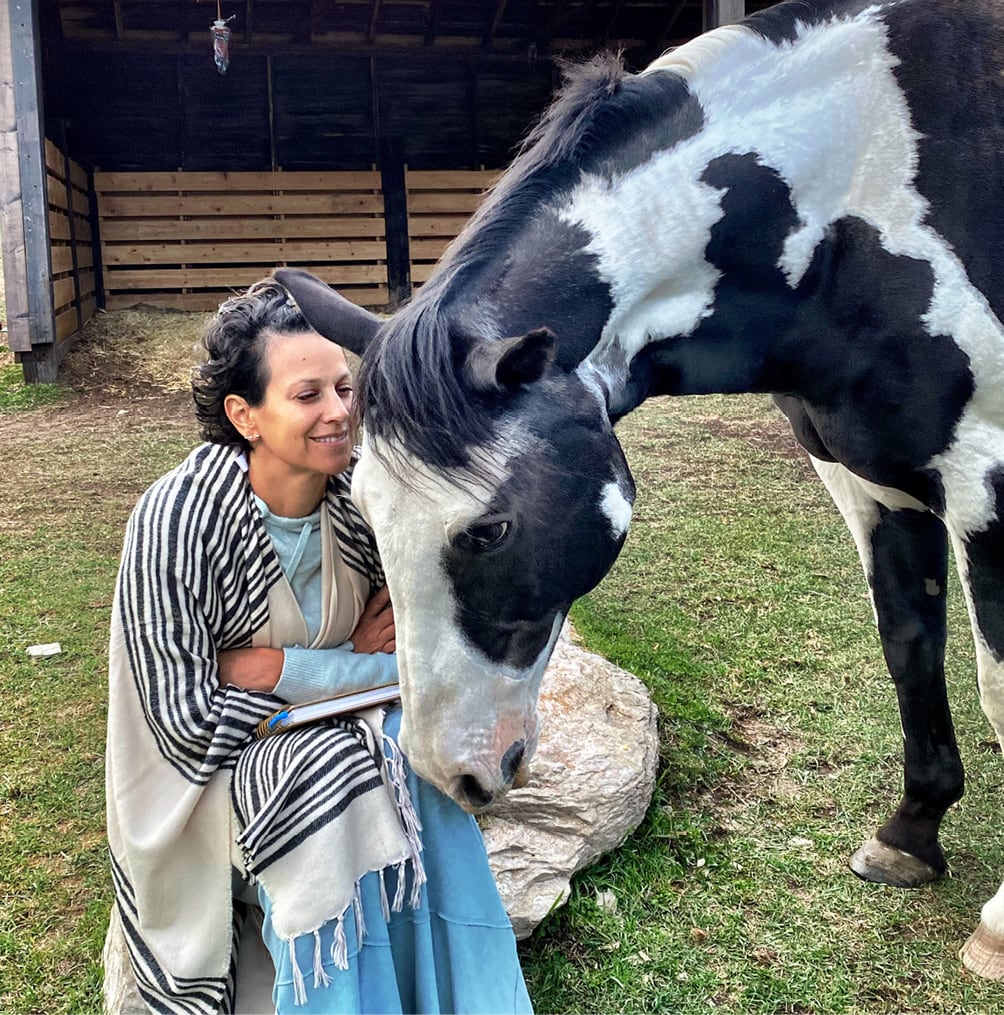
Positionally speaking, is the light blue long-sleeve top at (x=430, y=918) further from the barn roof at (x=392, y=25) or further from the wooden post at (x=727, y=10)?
the barn roof at (x=392, y=25)

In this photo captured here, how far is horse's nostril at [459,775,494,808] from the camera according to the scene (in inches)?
56.8

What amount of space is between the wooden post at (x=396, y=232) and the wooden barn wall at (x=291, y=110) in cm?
47

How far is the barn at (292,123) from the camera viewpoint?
9727 millimetres

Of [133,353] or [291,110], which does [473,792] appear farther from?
[291,110]

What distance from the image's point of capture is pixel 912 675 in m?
2.28

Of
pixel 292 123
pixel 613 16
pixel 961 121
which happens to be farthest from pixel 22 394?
pixel 613 16

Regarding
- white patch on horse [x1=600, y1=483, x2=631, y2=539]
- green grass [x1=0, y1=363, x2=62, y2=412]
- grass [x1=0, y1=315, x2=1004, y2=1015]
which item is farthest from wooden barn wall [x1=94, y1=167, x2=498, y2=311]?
white patch on horse [x1=600, y1=483, x2=631, y2=539]

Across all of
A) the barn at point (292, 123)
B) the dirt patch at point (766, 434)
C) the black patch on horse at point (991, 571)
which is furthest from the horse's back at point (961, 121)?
the barn at point (292, 123)

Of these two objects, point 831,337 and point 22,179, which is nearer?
point 831,337

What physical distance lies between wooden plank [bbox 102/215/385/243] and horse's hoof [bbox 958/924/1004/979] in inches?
371

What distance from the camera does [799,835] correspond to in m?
2.45

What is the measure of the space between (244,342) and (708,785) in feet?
5.90

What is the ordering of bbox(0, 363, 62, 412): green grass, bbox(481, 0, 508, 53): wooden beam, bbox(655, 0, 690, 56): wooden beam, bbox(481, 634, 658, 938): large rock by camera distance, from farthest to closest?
1. bbox(655, 0, 690, 56): wooden beam
2. bbox(481, 0, 508, 53): wooden beam
3. bbox(0, 363, 62, 412): green grass
4. bbox(481, 634, 658, 938): large rock

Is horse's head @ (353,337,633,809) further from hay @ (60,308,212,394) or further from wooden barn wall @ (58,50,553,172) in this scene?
wooden barn wall @ (58,50,553,172)
